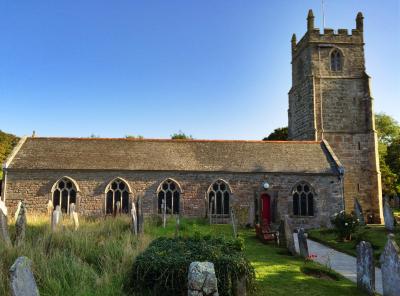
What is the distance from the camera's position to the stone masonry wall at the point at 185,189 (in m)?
22.0

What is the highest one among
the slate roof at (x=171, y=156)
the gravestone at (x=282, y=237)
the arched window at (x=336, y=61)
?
the arched window at (x=336, y=61)

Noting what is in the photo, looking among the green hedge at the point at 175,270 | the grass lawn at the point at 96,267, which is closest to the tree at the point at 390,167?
the grass lawn at the point at 96,267

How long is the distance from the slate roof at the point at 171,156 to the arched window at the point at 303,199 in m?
1.13

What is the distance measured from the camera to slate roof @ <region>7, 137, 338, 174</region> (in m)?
23.0

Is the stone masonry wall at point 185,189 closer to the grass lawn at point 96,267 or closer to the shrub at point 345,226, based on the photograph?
the shrub at point 345,226

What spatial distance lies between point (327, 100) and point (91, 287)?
28590mm

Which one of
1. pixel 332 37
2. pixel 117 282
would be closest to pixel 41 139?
pixel 117 282

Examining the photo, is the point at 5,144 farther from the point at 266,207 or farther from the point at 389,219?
the point at 389,219

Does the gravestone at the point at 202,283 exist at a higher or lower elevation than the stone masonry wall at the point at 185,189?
lower

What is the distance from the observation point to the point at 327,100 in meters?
31.4

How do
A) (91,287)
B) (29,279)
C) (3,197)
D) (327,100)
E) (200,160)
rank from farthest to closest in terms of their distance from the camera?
(327,100) < (200,160) < (3,197) < (91,287) < (29,279)

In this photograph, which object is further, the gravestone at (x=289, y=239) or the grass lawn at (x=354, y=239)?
the grass lawn at (x=354, y=239)

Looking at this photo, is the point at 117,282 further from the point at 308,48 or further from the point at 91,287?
the point at 308,48

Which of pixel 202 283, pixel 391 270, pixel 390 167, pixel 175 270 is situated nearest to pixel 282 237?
pixel 391 270
